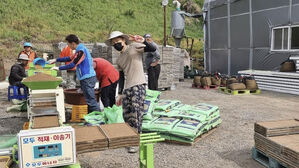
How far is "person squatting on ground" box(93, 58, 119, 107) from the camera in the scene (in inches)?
231

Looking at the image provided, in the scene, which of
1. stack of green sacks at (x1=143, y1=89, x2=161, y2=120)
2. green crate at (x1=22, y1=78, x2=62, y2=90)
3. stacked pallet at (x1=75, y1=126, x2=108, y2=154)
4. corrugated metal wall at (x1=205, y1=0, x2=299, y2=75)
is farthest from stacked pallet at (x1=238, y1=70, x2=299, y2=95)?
stacked pallet at (x1=75, y1=126, x2=108, y2=154)

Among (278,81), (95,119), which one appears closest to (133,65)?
(95,119)

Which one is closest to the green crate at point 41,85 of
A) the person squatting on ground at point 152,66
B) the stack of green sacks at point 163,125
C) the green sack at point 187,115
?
the stack of green sacks at point 163,125

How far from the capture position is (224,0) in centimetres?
1412

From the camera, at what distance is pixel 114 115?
4781 mm

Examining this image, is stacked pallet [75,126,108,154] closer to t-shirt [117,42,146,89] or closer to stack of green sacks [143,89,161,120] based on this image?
t-shirt [117,42,146,89]

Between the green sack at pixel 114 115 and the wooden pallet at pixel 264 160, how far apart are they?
2.14m

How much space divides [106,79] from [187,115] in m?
1.80

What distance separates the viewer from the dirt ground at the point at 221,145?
4.25 meters

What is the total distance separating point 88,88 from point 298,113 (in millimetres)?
5325

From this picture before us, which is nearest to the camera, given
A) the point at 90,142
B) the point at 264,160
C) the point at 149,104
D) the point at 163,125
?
the point at 90,142

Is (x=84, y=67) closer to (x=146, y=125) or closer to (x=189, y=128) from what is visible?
(x=146, y=125)

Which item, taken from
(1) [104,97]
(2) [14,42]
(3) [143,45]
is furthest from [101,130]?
(2) [14,42]

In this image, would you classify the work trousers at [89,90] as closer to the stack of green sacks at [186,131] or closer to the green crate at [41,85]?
the green crate at [41,85]
